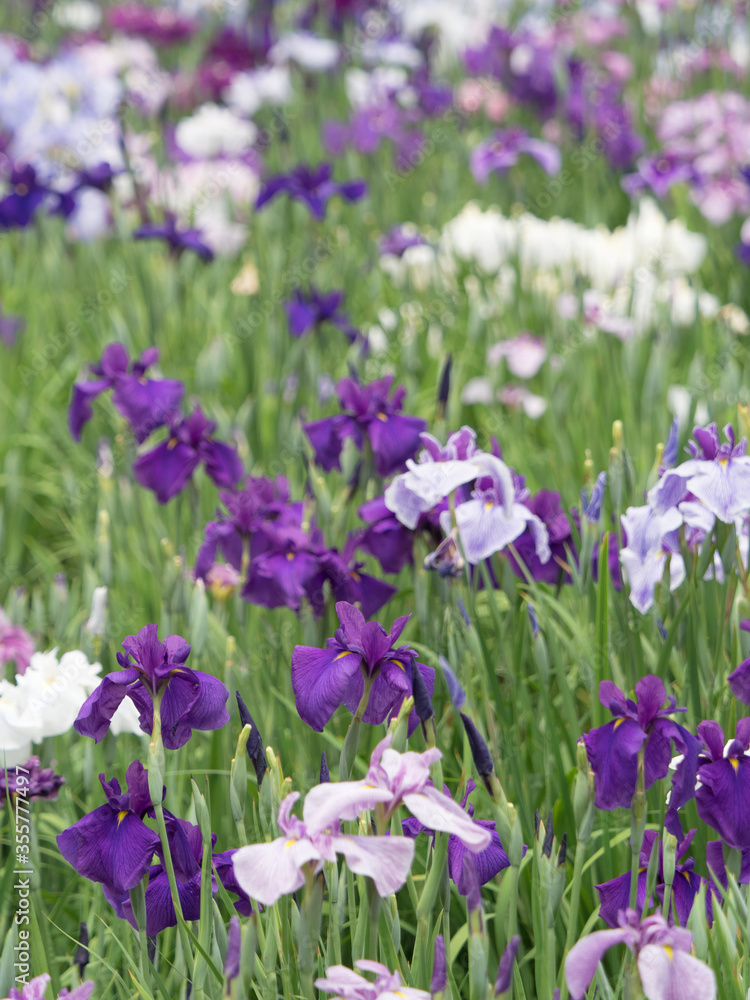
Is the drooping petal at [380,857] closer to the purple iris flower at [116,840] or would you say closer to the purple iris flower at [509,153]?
the purple iris flower at [116,840]

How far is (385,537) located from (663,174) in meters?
3.79

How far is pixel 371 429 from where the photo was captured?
230 cm

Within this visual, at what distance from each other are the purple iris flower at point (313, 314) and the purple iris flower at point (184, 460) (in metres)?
1.03

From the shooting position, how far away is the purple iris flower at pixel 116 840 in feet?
4.19

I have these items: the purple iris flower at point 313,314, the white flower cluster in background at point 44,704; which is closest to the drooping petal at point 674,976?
the white flower cluster in background at point 44,704

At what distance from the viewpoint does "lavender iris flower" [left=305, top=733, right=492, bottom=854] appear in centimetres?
104

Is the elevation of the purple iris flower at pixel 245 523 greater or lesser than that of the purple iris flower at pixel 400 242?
lesser

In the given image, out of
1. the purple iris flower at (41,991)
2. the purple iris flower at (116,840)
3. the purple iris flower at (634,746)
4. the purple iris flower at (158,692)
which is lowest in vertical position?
the purple iris flower at (41,991)

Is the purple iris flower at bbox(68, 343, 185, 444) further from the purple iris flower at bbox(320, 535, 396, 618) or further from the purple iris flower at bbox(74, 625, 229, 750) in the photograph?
the purple iris flower at bbox(74, 625, 229, 750)

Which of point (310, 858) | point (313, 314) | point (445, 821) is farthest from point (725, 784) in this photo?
point (313, 314)

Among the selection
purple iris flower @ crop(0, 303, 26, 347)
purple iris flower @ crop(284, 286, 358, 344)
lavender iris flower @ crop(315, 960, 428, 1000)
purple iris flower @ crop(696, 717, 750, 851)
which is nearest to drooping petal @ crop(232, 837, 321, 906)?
lavender iris flower @ crop(315, 960, 428, 1000)

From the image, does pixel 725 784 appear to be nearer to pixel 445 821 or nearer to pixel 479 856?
pixel 479 856

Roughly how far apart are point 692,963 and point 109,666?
5.11 feet

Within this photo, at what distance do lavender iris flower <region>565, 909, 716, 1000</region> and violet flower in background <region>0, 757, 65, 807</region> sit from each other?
1.02 metres
